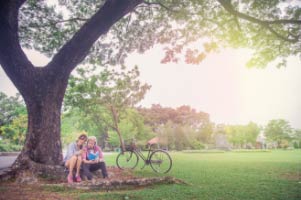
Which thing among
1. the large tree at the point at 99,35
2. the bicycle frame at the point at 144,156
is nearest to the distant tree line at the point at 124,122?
the large tree at the point at 99,35

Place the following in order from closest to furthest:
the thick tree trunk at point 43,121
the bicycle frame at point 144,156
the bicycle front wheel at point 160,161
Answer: the thick tree trunk at point 43,121 < the bicycle front wheel at point 160,161 < the bicycle frame at point 144,156

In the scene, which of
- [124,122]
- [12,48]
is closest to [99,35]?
[12,48]

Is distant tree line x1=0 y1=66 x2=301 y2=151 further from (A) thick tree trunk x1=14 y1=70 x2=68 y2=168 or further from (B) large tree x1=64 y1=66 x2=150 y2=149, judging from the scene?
(A) thick tree trunk x1=14 y1=70 x2=68 y2=168

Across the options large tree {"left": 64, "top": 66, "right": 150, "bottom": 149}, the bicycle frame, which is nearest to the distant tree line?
large tree {"left": 64, "top": 66, "right": 150, "bottom": 149}

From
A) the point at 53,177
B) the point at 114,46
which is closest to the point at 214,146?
the point at 114,46

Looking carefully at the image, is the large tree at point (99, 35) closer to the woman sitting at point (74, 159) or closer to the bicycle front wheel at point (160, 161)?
the woman sitting at point (74, 159)

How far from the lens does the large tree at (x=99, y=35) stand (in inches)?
199

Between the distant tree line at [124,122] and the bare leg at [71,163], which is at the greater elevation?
the distant tree line at [124,122]

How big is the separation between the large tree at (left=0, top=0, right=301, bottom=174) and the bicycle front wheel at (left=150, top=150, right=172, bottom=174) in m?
2.82

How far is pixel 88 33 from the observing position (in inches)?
206

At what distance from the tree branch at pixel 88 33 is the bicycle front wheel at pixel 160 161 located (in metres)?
3.46

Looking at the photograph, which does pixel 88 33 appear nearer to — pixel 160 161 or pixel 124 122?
pixel 160 161

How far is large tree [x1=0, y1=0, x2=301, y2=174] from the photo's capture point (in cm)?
506

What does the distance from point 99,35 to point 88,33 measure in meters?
0.25
